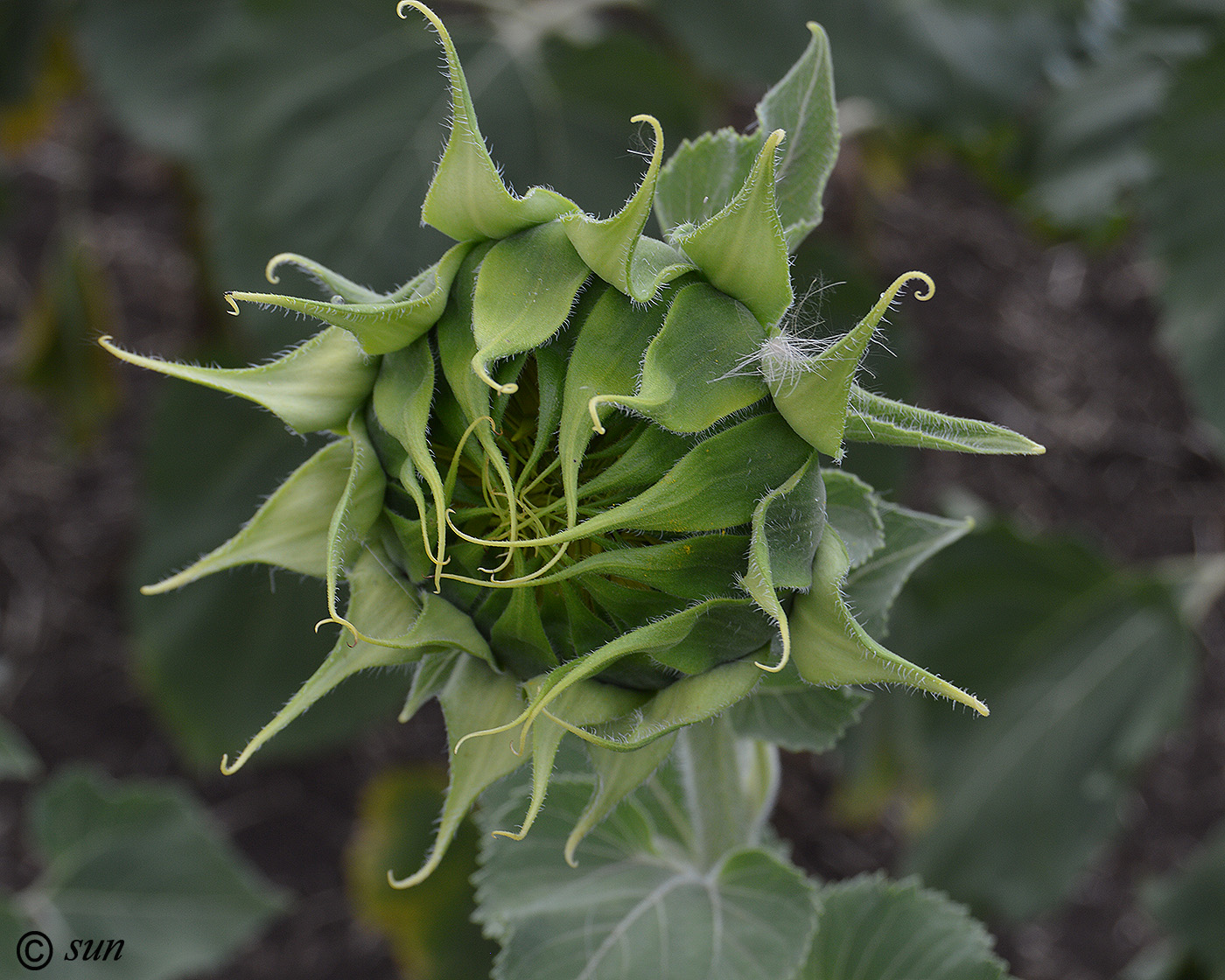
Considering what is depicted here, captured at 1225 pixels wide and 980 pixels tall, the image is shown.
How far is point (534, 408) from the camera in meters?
0.50

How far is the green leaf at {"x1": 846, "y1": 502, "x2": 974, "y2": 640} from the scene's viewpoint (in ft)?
1.84

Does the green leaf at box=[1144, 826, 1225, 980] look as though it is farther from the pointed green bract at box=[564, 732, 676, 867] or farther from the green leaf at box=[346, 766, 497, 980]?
the pointed green bract at box=[564, 732, 676, 867]

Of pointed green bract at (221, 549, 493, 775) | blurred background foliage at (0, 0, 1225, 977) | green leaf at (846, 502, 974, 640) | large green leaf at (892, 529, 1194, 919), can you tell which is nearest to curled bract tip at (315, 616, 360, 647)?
pointed green bract at (221, 549, 493, 775)

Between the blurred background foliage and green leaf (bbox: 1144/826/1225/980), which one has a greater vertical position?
the blurred background foliage

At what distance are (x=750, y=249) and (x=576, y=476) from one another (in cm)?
11

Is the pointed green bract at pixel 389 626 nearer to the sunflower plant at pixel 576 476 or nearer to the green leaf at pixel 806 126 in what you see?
the sunflower plant at pixel 576 476

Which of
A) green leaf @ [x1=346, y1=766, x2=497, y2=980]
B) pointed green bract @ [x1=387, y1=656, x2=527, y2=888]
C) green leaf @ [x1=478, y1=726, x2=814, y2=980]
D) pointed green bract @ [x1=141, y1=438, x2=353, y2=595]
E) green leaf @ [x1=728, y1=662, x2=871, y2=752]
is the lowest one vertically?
green leaf @ [x1=346, y1=766, x2=497, y2=980]

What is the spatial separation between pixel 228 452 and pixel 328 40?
1.72ft

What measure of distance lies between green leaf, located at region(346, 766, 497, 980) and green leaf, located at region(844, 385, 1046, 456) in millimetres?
1129

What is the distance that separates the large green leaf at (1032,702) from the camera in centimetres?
135

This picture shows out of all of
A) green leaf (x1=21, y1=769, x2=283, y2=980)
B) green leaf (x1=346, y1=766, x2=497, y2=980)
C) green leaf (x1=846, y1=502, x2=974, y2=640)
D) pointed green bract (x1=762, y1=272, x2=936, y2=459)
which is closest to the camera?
pointed green bract (x1=762, y1=272, x2=936, y2=459)

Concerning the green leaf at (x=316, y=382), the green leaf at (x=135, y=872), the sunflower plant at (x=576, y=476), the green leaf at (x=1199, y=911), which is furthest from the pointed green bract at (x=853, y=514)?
the green leaf at (x=1199, y=911)

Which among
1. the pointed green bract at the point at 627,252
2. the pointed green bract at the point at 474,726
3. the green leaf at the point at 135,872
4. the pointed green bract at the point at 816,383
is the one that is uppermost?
the pointed green bract at the point at 627,252

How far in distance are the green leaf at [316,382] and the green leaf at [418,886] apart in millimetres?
1068
